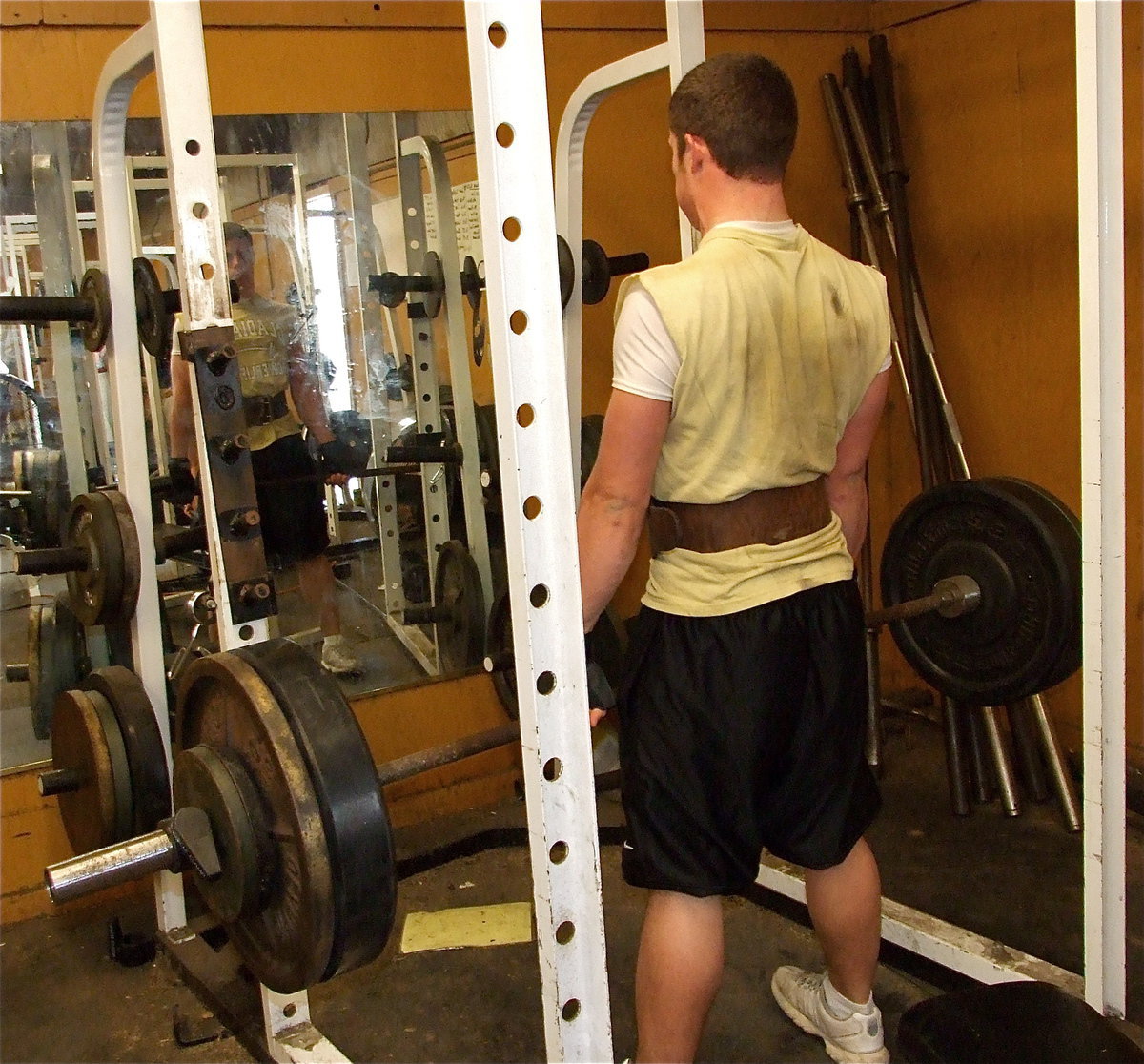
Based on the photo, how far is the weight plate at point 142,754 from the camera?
1.76 m

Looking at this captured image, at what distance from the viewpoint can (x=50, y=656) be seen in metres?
2.31

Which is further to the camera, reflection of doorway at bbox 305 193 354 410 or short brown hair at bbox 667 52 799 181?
reflection of doorway at bbox 305 193 354 410

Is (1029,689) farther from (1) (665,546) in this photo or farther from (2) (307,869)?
(2) (307,869)

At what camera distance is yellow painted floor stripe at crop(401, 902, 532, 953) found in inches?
82.8

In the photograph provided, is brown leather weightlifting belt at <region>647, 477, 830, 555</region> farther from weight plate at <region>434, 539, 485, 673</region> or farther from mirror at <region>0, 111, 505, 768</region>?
weight plate at <region>434, 539, 485, 673</region>

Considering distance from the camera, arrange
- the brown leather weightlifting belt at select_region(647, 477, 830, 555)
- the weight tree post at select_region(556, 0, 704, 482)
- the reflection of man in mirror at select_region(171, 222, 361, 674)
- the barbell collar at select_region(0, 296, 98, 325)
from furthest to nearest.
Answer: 1. the reflection of man in mirror at select_region(171, 222, 361, 674)
2. the weight tree post at select_region(556, 0, 704, 482)
3. the barbell collar at select_region(0, 296, 98, 325)
4. the brown leather weightlifting belt at select_region(647, 477, 830, 555)

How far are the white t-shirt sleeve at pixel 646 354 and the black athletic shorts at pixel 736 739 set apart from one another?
318 millimetres

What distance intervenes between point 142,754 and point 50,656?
0.69m

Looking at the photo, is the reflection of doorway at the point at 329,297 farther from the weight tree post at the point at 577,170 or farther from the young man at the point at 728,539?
the young man at the point at 728,539

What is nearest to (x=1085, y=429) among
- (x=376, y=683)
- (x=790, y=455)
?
(x=790, y=455)

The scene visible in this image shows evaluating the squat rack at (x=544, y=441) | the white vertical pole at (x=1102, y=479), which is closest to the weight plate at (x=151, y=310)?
the squat rack at (x=544, y=441)

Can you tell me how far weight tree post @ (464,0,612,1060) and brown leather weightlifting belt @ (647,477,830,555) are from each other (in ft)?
1.47

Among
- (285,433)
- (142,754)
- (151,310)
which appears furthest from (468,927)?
(151,310)

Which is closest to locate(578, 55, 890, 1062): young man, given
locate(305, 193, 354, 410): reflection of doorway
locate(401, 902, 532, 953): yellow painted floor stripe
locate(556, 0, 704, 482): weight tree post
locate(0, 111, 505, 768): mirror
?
locate(556, 0, 704, 482): weight tree post
